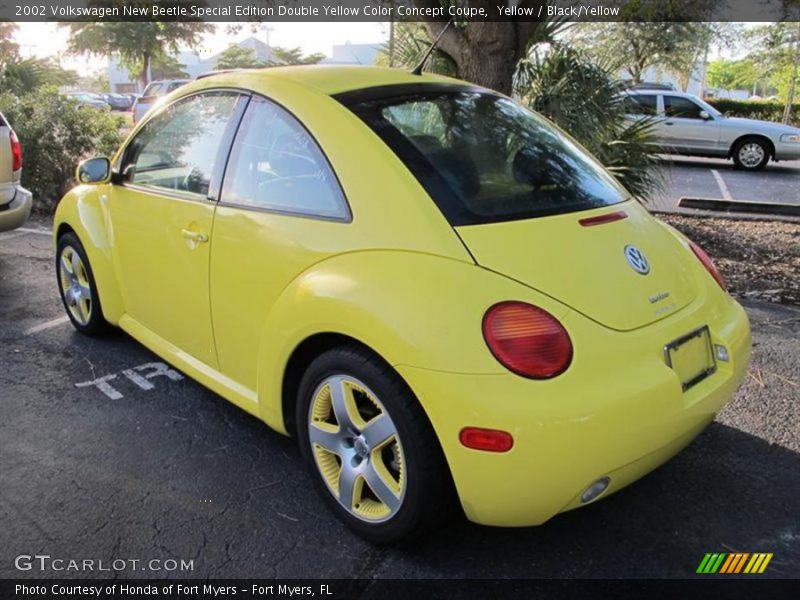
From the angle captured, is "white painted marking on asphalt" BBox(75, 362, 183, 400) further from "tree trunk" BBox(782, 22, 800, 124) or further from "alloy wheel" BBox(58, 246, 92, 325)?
"tree trunk" BBox(782, 22, 800, 124)

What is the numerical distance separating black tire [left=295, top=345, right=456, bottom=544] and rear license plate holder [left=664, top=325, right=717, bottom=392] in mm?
829

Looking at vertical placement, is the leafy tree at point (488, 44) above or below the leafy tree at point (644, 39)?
below

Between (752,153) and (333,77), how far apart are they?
14.3 m

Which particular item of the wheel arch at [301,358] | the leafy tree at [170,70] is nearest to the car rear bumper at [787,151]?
the wheel arch at [301,358]

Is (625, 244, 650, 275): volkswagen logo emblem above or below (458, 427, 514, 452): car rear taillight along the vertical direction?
above

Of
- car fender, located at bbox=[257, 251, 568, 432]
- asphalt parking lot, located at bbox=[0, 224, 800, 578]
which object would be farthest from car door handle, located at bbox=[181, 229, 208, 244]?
asphalt parking lot, located at bbox=[0, 224, 800, 578]

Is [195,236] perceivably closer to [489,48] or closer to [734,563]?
[734,563]

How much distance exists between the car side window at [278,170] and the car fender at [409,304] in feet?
0.89

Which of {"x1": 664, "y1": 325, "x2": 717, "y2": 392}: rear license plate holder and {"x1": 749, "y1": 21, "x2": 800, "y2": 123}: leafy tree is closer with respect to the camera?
{"x1": 664, "y1": 325, "x2": 717, "y2": 392}: rear license plate holder

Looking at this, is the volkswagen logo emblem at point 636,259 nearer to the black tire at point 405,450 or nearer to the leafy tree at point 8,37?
the black tire at point 405,450

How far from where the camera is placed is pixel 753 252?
21.8ft

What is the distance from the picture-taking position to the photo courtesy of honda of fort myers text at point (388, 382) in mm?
2100

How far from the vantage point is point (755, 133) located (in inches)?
572

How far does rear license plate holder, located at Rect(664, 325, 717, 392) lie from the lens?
7.47 feet
